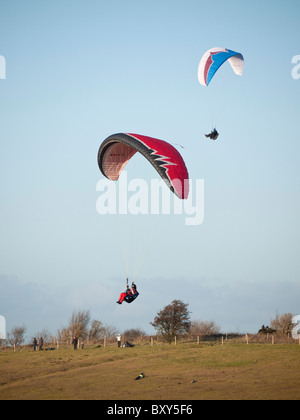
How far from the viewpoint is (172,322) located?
50.1 m

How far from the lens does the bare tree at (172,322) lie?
50.0m

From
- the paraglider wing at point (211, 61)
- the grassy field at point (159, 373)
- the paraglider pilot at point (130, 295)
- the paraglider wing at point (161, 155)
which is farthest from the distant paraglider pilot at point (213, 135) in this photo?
the grassy field at point (159, 373)

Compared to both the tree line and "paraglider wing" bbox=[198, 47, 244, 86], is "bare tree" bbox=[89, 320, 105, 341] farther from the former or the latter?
"paraglider wing" bbox=[198, 47, 244, 86]

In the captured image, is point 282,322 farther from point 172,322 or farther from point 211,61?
point 211,61

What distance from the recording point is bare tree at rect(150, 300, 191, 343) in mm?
50031

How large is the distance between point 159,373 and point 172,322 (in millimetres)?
21418

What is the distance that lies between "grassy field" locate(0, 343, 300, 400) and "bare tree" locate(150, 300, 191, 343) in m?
10.2

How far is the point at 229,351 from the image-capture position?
115 feet

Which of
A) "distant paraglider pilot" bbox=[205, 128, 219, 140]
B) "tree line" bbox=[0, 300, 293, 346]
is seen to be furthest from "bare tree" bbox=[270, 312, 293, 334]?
"distant paraglider pilot" bbox=[205, 128, 219, 140]

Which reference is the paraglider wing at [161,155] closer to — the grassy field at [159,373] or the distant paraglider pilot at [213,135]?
the distant paraglider pilot at [213,135]

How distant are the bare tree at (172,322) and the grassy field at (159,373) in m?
10.2

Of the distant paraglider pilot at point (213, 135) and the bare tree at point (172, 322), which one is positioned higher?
the distant paraglider pilot at point (213, 135)

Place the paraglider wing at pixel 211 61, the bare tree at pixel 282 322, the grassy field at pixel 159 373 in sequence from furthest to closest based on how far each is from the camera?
the bare tree at pixel 282 322, the paraglider wing at pixel 211 61, the grassy field at pixel 159 373
